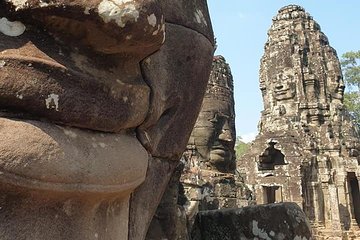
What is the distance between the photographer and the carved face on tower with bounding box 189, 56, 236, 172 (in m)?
5.27

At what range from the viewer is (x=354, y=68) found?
2328cm

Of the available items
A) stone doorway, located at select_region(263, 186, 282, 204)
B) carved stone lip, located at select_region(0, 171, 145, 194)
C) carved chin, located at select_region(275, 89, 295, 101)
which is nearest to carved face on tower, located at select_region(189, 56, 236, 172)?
carved stone lip, located at select_region(0, 171, 145, 194)

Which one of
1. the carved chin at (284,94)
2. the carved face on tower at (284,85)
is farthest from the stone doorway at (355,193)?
the carved face on tower at (284,85)

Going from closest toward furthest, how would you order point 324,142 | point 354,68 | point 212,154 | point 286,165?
point 212,154 < point 286,165 < point 324,142 < point 354,68

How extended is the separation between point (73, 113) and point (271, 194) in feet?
48.1

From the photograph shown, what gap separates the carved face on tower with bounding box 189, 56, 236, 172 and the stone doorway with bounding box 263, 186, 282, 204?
30.6 ft

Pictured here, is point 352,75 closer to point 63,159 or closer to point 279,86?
point 279,86

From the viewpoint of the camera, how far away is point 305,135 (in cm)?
1583

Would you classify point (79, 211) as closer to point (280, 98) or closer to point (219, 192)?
point (219, 192)

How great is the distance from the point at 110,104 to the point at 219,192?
14.5ft

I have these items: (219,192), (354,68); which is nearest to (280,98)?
(354,68)

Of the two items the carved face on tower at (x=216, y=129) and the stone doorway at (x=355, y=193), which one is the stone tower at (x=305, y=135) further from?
the carved face on tower at (x=216, y=129)

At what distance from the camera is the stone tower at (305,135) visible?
1438 centimetres

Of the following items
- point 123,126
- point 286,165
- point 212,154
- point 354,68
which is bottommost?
point 123,126
